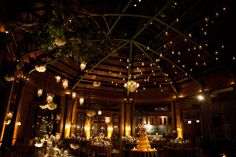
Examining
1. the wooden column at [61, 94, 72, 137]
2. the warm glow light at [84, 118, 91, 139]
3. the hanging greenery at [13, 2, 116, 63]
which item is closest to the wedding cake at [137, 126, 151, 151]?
the hanging greenery at [13, 2, 116, 63]

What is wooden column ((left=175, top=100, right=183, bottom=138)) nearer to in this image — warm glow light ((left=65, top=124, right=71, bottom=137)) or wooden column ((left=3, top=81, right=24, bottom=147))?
warm glow light ((left=65, top=124, right=71, bottom=137))

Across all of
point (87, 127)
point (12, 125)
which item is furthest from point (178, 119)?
point (12, 125)

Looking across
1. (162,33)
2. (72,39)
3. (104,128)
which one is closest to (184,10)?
(162,33)

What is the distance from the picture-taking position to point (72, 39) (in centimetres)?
344

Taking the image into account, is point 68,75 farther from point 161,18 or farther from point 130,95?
point 161,18

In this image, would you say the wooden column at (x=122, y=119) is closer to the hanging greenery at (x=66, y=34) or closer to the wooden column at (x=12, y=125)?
the wooden column at (x=12, y=125)

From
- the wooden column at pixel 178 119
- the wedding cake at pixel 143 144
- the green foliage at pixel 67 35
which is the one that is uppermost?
the green foliage at pixel 67 35

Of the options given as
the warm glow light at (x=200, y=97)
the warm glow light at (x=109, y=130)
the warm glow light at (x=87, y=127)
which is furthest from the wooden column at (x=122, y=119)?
the warm glow light at (x=200, y=97)

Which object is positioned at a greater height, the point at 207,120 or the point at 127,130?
the point at 207,120

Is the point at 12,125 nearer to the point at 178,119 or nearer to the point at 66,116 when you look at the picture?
the point at 66,116

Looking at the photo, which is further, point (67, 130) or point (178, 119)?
point (178, 119)

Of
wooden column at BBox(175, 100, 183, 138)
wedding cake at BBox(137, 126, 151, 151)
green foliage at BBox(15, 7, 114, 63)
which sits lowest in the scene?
wedding cake at BBox(137, 126, 151, 151)

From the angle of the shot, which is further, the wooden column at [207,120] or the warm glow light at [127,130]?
the warm glow light at [127,130]

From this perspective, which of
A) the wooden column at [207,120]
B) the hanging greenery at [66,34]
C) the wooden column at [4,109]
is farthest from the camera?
the wooden column at [207,120]
